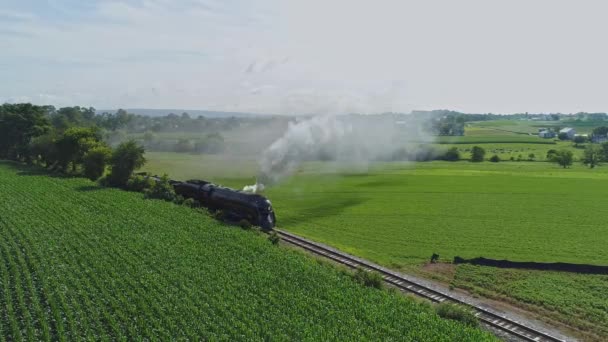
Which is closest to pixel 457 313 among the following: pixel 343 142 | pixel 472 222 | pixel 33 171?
pixel 472 222

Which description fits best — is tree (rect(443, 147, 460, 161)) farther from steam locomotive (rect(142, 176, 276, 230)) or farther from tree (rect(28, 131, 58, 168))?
tree (rect(28, 131, 58, 168))

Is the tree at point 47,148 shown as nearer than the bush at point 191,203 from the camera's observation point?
No

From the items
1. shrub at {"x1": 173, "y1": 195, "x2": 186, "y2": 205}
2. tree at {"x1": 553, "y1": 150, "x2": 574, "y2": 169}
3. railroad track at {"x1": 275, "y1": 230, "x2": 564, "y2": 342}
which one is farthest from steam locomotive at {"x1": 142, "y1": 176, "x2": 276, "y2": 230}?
tree at {"x1": 553, "y1": 150, "x2": 574, "y2": 169}

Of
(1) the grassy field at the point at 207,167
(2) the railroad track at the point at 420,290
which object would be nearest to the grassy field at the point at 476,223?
(2) the railroad track at the point at 420,290

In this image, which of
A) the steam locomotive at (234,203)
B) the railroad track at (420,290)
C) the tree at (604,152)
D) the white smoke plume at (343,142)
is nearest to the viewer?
the railroad track at (420,290)

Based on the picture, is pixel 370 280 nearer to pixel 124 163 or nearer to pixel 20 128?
pixel 124 163

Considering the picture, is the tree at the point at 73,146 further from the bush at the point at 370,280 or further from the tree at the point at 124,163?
the bush at the point at 370,280

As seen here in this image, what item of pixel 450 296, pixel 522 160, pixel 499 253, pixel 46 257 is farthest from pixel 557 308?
pixel 522 160
